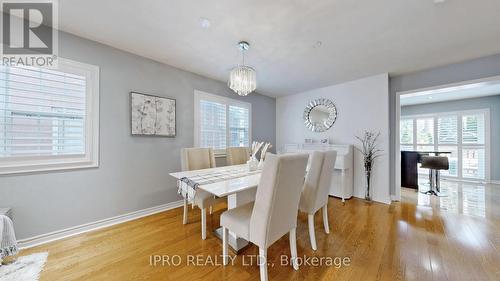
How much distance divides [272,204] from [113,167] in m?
2.35

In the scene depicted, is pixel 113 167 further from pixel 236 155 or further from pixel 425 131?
pixel 425 131

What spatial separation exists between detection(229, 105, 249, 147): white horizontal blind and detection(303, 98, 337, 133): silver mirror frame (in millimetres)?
1509

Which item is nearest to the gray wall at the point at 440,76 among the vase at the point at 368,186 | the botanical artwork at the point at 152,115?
the vase at the point at 368,186

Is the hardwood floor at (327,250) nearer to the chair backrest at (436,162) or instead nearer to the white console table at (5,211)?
the white console table at (5,211)

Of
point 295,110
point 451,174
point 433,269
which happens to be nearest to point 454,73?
point 295,110

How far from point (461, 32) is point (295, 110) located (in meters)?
2.97

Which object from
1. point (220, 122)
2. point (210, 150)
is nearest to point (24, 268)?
point (210, 150)

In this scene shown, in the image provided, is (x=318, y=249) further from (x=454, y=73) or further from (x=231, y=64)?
(x=454, y=73)

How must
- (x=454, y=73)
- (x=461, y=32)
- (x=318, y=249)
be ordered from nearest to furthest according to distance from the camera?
(x=318, y=249) → (x=461, y=32) → (x=454, y=73)

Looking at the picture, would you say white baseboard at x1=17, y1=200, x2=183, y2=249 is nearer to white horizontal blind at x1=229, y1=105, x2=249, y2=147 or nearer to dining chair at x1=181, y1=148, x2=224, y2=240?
dining chair at x1=181, y1=148, x2=224, y2=240

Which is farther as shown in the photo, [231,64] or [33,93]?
[231,64]

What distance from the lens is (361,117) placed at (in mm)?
3562

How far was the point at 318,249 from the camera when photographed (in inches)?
73.0

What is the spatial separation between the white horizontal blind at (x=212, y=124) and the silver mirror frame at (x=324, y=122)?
6.81 feet
